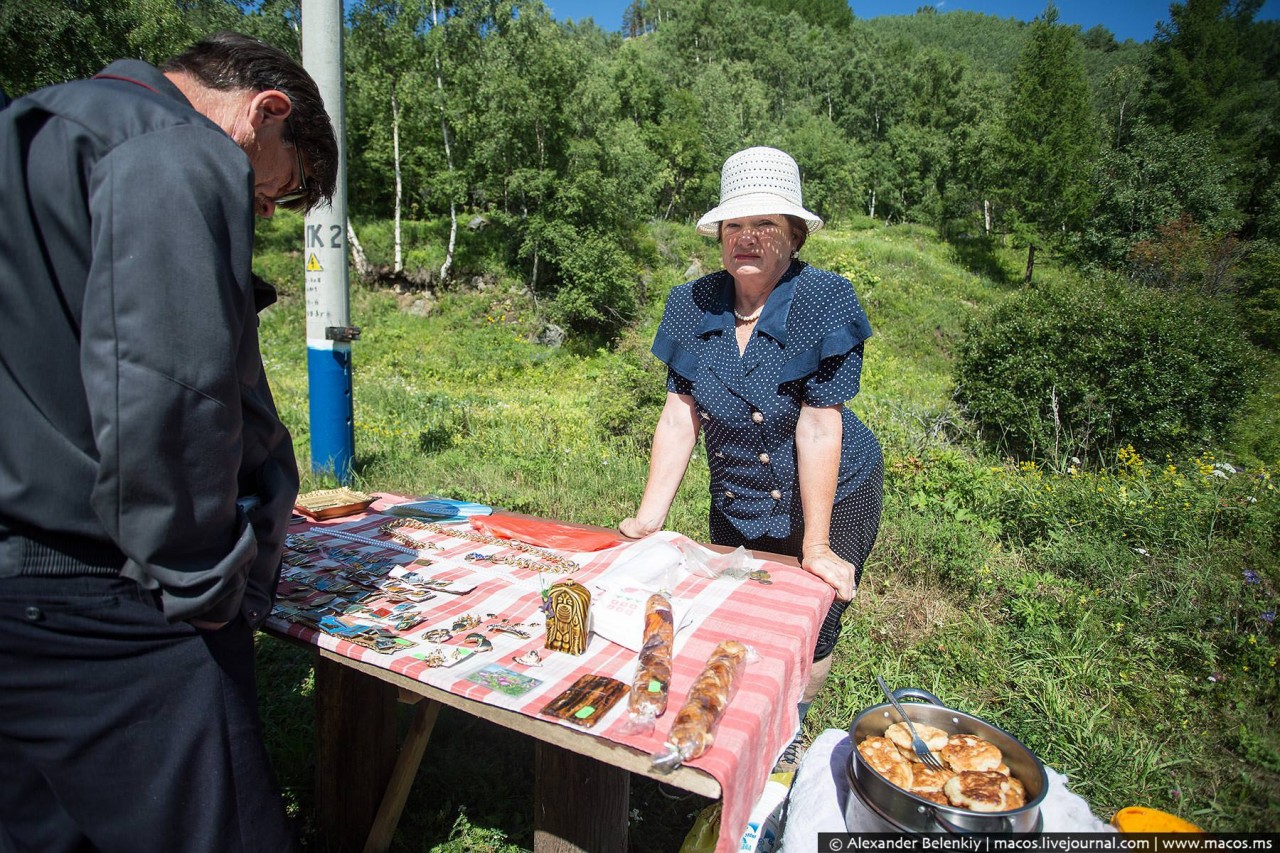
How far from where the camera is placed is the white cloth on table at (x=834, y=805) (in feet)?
4.46

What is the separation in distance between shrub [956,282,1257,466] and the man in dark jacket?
8.17 meters

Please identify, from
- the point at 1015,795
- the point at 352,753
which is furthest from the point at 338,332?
the point at 1015,795

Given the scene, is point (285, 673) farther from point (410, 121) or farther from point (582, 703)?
point (410, 121)

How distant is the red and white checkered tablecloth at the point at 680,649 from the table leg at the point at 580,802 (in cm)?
27

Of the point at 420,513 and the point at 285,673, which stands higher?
A: the point at 420,513

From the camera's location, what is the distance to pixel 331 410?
15.5ft

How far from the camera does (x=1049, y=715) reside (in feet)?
8.97

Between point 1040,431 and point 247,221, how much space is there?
335 inches

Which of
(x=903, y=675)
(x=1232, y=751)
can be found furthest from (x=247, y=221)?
(x=1232, y=751)

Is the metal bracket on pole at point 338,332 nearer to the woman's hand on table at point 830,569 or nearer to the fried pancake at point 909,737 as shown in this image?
the woman's hand on table at point 830,569

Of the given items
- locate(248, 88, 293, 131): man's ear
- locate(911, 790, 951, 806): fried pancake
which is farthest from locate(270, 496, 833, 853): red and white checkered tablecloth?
locate(248, 88, 293, 131): man's ear

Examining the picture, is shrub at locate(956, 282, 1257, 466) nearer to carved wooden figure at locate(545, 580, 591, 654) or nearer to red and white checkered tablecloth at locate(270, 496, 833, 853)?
red and white checkered tablecloth at locate(270, 496, 833, 853)

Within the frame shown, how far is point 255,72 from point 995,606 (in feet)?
12.7

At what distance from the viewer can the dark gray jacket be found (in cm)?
106
